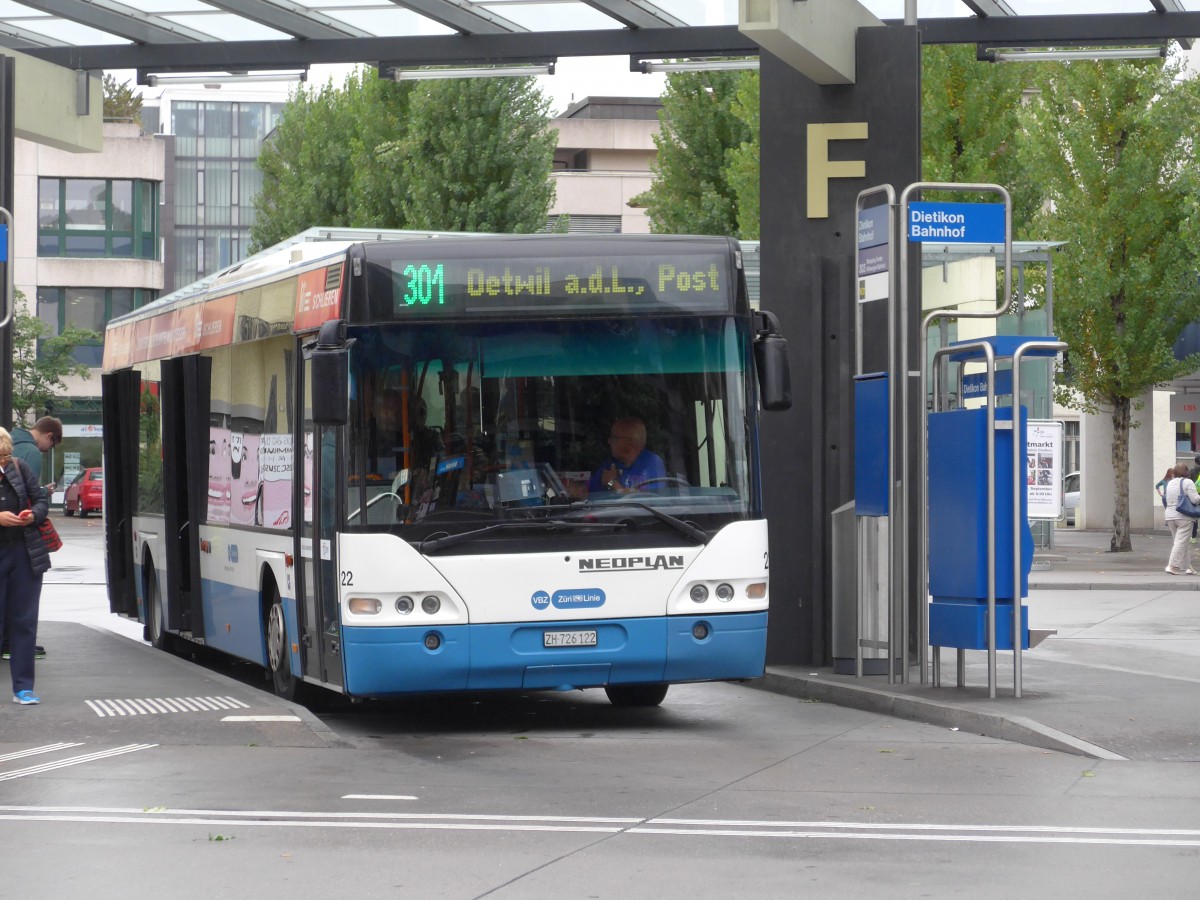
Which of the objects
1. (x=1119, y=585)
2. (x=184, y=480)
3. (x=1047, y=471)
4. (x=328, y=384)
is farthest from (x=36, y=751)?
(x=1119, y=585)

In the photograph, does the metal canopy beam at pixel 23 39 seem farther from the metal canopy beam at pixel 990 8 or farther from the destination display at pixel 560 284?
the metal canopy beam at pixel 990 8

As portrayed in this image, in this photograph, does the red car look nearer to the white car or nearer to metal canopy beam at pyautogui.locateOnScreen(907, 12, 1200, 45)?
the white car

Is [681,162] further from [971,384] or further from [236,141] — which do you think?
[236,141]

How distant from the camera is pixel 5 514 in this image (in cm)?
1143

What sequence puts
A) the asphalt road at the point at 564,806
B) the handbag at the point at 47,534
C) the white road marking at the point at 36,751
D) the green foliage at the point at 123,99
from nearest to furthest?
the asphalt road at the point at 564,806
the white road marking at the point at 36,751
the handbag at the point at 47,534
the green foliage at the point at 123,99

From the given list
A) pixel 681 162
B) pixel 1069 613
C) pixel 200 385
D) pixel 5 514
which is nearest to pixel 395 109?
pixel 681 162

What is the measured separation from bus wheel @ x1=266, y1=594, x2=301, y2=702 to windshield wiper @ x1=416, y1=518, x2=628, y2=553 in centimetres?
199

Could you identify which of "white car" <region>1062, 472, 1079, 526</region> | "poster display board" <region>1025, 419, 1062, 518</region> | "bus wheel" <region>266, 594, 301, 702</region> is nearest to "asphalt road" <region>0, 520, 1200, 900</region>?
"bus wheel" <region>266, 594, 301, 702</region>

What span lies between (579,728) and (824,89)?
195 inches

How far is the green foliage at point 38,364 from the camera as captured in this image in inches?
2277

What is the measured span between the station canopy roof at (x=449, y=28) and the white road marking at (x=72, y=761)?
6.67 metres

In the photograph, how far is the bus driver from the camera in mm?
10547

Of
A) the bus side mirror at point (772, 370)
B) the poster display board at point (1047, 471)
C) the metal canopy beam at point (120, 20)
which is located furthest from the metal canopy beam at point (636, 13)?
the poster display board at point (1047, 471)

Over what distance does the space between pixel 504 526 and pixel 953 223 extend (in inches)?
142
